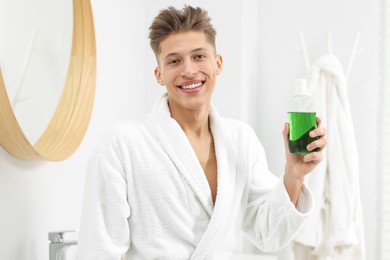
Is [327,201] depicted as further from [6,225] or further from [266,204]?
[6,225]

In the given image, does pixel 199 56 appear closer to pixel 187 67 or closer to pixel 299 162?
pixel 187 67

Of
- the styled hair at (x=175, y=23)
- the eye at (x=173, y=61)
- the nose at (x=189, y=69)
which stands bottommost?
the nose at (x=189, y=69)

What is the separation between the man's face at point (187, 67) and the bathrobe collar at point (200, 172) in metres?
0.07

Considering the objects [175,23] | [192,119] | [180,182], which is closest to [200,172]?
[180,182]

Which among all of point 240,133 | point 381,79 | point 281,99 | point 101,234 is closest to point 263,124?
point 281,99

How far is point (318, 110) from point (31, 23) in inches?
57.7

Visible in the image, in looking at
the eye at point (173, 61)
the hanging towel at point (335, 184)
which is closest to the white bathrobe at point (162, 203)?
the eye at point (173, 61)

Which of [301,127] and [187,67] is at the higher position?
[187,67]

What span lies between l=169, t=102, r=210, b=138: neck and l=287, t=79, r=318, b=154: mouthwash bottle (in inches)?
11.6

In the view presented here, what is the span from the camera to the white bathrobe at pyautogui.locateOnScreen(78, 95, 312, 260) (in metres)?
1.40

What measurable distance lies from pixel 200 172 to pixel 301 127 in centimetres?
30

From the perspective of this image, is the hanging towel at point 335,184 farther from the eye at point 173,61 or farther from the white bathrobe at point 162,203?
the eye at point 173,61

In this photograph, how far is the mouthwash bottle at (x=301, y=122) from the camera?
4.34ft

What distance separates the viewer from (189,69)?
1.46 m
